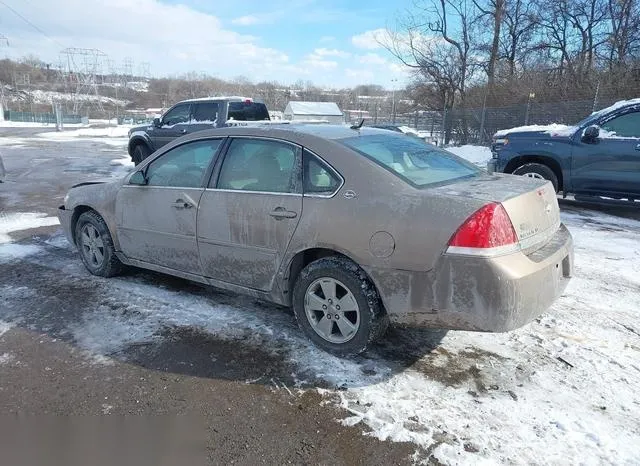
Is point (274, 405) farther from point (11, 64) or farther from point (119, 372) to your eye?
point (11, 64)

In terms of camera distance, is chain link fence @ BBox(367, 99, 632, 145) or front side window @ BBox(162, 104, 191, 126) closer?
front side window @ BBox(162, 104, 191, 126)

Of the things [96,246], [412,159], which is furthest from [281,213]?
[96,246]

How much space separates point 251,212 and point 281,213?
0.91ft

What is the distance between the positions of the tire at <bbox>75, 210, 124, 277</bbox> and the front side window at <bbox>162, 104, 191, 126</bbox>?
7965 millimetres

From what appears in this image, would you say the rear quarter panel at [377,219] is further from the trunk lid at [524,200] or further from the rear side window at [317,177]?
the trunk lid at [524,200]

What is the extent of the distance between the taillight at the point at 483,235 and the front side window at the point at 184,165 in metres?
2.19

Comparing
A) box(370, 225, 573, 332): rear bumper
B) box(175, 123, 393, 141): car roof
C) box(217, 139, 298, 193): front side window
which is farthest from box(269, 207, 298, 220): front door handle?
box(370, 225, 573, 332): rear bumper

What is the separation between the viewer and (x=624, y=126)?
7836 mm

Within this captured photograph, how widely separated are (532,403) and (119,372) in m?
2.55

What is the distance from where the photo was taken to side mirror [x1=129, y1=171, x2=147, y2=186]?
4465mm

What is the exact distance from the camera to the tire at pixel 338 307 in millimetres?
3176

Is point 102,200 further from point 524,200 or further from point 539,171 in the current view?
point 539,171

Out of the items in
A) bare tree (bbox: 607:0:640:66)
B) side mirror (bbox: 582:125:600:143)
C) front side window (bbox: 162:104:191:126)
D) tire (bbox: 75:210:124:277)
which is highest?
bare tree (bbox: 607:0:640:66)

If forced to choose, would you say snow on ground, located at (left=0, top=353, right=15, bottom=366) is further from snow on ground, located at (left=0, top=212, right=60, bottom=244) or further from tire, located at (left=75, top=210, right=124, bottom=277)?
snow on ground, located at (left=0, top=212, right=60, bottom=244)
